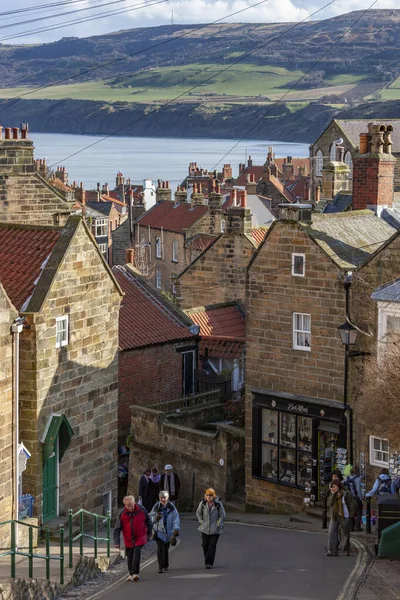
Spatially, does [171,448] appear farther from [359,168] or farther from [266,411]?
[359,168]

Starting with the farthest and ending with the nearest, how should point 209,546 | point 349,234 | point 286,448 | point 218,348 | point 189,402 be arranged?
1. point 218,348
2. point 189,402
3. point 349,234
4. point 286,448
5. point 209,546

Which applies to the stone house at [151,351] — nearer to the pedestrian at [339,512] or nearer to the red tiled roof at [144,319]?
the red tiled roof at [144,319]

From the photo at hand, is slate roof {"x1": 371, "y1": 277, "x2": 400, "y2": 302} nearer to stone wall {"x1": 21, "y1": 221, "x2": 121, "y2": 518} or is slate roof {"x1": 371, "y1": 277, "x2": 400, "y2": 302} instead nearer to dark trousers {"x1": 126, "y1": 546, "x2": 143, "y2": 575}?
Result: stone wall {"x1": 21, "y1": 221, "x2": 121, "y2": 518}

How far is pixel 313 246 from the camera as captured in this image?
26.9 meters

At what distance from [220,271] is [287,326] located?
1624cm

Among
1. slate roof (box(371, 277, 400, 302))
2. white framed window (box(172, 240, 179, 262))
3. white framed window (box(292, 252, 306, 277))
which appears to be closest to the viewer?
slate roof (box(371, 277, 400, 302))

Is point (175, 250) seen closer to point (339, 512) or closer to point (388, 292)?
→ point (388, 292)

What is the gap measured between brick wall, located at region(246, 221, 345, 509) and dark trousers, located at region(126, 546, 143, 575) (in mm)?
9457

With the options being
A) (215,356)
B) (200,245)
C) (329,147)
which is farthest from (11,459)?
(329,147)

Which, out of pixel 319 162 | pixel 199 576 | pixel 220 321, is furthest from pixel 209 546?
pixel 319 162

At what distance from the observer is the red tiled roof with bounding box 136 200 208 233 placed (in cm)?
7469

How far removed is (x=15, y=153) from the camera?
3334cm

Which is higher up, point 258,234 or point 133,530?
point 258,234

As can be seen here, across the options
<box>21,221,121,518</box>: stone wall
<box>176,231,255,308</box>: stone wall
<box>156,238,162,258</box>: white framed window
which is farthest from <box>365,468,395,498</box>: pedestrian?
<box>156,238,162,258</box>: white framed window
